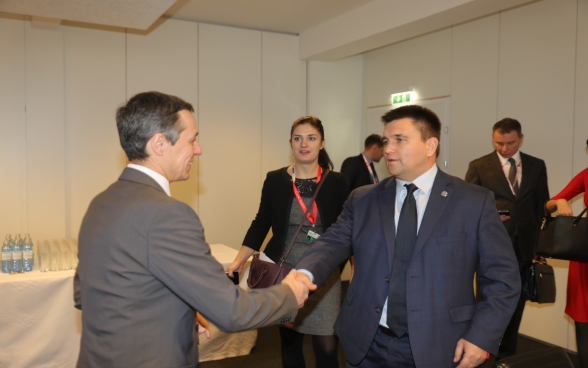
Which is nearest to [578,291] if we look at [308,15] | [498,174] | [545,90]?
[498,174]

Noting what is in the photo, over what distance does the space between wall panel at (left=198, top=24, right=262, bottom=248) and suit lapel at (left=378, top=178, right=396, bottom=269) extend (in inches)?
187

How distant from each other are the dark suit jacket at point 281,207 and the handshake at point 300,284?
0.92m

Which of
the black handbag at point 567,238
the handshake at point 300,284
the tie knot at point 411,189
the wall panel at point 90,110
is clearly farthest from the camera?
the wall panel at point 90,110

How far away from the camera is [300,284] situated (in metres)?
2.12

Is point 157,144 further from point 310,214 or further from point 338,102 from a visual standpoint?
point 338,102

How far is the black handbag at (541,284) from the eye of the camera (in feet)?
13.2

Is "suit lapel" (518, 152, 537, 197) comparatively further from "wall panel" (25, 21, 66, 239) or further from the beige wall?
"wall panel" (25, 21, 66, 239)

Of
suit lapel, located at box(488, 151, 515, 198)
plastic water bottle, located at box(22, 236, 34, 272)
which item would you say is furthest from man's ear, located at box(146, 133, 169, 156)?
suit lapel, located at box(488, 151, 515, 198)

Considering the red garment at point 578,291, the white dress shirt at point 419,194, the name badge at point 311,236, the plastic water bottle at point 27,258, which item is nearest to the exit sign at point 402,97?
the red garment at point 578,291

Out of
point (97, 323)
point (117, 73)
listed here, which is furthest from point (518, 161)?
point (117, 73)

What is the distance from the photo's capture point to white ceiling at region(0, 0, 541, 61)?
4637mm

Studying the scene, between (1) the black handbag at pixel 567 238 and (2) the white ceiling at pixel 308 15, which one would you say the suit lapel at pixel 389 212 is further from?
(2) the white ceiling at pixel 308 15

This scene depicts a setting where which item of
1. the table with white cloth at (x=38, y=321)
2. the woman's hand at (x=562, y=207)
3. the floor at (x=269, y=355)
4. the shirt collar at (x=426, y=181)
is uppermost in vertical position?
the shirt collar at (x=426, y=181)

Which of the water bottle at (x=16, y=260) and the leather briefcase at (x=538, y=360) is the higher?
the leather briefcase at (x=538, y=360)
